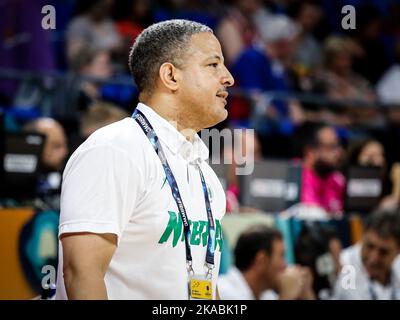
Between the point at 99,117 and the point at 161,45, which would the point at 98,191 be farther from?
the point at 99,117

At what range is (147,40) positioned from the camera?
3.55 meters

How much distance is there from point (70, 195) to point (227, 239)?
324 centimetres

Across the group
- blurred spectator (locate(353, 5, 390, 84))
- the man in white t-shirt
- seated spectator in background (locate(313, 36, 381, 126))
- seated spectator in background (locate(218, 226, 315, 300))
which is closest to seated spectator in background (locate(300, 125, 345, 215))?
seated spectator in background (locate(218, 226, 315, 300))

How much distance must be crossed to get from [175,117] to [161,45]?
27 cm

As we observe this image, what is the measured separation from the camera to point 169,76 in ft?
11.7

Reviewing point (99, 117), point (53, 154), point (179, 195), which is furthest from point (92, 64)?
point (179, 195)

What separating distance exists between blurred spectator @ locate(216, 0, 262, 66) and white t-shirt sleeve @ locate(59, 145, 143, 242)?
22.2ft

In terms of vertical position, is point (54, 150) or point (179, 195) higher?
point (54, 150)

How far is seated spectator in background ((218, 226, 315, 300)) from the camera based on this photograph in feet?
20.1

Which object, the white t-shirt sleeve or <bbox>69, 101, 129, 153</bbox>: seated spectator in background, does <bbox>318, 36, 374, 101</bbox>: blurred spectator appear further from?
the white t-shirt sleeve

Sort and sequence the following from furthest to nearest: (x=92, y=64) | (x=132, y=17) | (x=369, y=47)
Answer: (x=369, y=47), (x=132, y=17), (x=92, y=64)

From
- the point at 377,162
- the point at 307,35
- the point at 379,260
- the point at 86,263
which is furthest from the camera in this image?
the point at 307,35

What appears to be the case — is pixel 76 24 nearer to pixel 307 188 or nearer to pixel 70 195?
pixel 307 188
